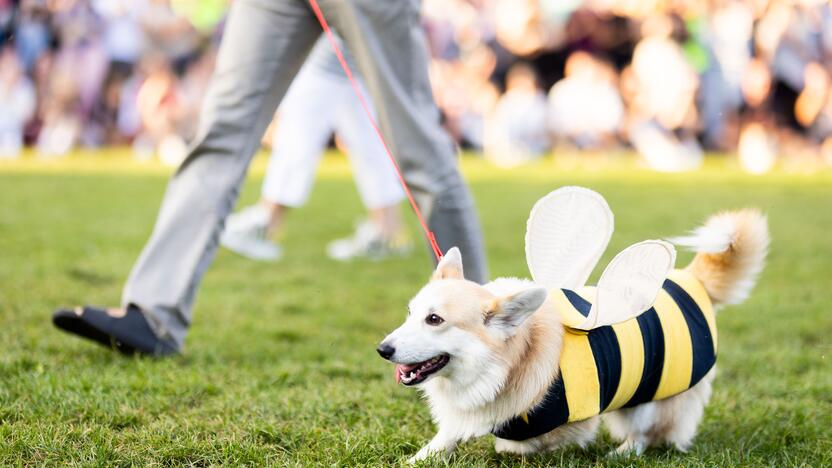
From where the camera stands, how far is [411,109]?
319 cm

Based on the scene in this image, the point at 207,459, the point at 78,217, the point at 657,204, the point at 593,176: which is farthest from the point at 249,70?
the point at 593,176

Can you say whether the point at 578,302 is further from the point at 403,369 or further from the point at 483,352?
the point at 403,369

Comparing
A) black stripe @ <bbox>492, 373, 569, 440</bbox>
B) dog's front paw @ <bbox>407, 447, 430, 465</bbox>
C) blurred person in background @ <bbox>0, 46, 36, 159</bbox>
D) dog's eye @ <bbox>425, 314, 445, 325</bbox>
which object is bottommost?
blurred person in background @ <bbox>0, 46, 36, 159</bbox>

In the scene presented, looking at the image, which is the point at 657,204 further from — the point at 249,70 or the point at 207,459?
the point at 207,459

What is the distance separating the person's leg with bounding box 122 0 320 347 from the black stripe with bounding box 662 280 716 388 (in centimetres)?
157

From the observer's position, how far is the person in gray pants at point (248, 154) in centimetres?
320

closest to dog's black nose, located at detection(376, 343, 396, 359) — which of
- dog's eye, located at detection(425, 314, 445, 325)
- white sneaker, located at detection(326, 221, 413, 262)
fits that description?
dog's eye, located at detection(425, 314, 445, 325)

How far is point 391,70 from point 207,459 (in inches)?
56.4

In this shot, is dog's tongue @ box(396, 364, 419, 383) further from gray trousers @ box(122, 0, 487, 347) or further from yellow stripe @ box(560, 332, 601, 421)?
gray trousers @ box(122, 0, 487, 347)

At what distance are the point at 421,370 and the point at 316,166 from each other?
3.54 m

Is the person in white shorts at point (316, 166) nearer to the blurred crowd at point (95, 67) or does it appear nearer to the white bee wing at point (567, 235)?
the white bee wing at point (567, 235)

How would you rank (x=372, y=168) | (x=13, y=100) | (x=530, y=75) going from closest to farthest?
1. (x=372, y=168)
2. (x=13, y=100)
3. (x=530, y=75)

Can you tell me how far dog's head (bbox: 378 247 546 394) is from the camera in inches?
94.9

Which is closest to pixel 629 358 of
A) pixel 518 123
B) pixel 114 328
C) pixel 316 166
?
pixel 114 328
